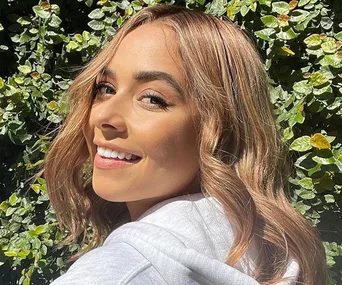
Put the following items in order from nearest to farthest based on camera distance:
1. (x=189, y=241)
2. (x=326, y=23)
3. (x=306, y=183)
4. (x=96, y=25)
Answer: (x=189, y=241)
(x=306, y=183)
(x=326, y=23)
(x=96, y=25)

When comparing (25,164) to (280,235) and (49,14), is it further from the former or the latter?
(280,235)

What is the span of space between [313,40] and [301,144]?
323mm

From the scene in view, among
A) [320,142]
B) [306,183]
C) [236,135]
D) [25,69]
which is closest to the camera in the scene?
[236,135]

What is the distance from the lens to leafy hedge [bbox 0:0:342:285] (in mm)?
1750

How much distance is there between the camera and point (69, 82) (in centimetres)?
234

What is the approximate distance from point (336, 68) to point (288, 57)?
0.79 feet

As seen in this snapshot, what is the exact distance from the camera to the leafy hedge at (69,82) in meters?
1.75

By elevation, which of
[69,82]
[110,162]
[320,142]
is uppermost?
[110,162]

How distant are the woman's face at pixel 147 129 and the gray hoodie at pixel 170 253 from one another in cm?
7

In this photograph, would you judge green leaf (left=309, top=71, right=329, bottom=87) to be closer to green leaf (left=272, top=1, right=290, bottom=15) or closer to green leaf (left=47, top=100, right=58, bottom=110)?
green leaf (left=272, top=1, right=290, bottom=15)

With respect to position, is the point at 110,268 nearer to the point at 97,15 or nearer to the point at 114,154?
the point at 114,154

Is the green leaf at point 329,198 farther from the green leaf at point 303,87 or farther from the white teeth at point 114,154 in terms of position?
the white teeth at point 114,154

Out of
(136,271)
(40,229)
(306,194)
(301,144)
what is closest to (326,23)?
(301,144)

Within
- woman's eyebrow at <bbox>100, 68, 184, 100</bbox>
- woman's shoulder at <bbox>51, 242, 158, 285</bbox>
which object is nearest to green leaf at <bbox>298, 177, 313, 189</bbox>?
woman's eyebrow at <bbox>100, 68, 184, 100</bbox>
